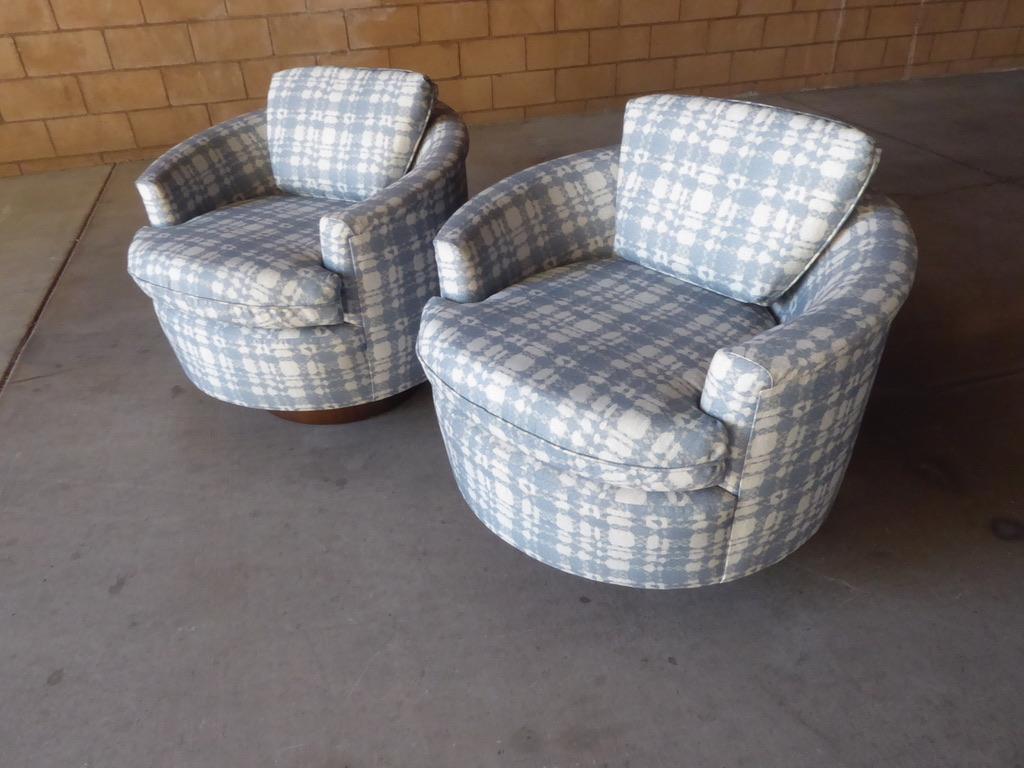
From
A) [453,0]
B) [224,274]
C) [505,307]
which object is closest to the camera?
[505,307]

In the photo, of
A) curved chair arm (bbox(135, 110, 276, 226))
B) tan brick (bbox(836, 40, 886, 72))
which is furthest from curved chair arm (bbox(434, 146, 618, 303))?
tan brick (bbox(836, 40, 886, 72))

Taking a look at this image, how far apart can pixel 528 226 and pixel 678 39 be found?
3497 millimetres

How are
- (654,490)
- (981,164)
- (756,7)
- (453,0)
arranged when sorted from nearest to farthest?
(654,490)
(981,164)
(453,0)
(756,7)

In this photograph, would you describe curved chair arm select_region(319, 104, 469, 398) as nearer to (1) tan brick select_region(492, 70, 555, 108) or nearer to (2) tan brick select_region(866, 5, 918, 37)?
(1) tan brick select_region(492, 70, 555, 108)

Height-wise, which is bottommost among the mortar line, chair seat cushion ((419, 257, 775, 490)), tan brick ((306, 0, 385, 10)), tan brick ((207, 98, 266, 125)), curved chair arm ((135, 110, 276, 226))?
the mortar line

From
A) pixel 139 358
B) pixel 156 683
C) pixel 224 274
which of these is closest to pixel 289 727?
pixel 156 683

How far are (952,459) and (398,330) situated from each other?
140cm

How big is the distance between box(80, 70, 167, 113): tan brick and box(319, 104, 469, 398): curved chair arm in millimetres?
2772

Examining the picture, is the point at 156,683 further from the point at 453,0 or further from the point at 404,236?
the point at 453,0

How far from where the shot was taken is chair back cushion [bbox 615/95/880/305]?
1523 mm

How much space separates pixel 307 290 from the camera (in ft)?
5.90

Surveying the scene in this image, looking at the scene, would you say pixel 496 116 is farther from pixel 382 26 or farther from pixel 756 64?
pixel 756 64

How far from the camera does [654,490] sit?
1.33 meters

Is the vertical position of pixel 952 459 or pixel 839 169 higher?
pixel 839 169
